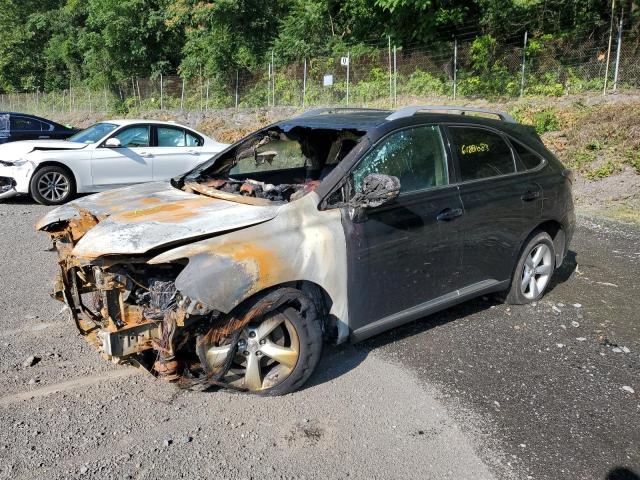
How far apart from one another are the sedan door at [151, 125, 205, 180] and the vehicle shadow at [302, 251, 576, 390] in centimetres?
706

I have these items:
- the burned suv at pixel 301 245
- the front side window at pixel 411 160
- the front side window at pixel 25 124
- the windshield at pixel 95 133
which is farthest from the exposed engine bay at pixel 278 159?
the front side window at pixel 25 124

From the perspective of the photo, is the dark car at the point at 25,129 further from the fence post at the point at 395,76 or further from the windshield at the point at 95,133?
the fence post at the point at 395,76

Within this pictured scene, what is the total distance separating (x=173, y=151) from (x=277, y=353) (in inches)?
321

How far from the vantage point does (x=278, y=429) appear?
3.28 metres

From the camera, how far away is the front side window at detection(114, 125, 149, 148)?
1045 centimetres

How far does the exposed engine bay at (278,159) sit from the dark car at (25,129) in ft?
35.4

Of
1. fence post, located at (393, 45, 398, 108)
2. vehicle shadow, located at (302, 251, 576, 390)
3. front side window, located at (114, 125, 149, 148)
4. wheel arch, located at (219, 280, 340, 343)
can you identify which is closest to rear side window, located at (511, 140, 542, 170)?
vehicle shadow, located at (302, 251, 576, 390)

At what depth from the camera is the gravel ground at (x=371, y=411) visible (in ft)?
9.82

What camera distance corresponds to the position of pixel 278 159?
5.42m

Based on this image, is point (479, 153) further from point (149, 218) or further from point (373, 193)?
point (149, 218)

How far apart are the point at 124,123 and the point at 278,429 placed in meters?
8.66

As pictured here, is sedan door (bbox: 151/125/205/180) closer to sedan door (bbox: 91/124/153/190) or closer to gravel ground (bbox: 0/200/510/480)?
sedan door (bbox: 91/124/153/190)

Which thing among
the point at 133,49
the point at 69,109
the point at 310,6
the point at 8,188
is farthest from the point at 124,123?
the point at 69,109

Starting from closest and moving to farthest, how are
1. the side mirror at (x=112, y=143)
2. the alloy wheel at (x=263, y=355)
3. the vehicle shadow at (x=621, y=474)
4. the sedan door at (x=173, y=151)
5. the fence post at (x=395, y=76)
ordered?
the vehicle shadow at (x=621, y=474) < the alloy wheel at (x=263, y=355) < the side mirror at (x=112, y=143) < the sedan door at (x=173, y=151) < the fence post at (x=395, y=76)
